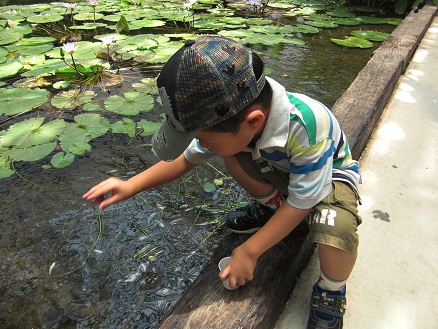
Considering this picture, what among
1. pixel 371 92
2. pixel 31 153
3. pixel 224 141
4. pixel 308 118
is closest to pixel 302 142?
pixel 308 118

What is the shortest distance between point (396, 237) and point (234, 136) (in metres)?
0.70

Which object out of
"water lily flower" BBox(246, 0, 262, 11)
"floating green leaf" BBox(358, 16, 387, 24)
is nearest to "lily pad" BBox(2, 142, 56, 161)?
"water lily flower" BBox(246, 0, 262, 11)

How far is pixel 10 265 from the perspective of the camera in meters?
1.19

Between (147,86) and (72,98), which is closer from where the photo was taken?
(72,98)

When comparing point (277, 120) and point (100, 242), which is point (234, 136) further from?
point (100, 242)

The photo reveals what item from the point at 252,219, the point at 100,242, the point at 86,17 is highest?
the point at 86,17

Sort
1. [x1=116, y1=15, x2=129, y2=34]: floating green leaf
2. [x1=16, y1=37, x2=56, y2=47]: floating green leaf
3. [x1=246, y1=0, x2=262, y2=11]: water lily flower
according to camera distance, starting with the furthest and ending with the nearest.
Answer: [x1=246, y1=0, x2=262, y2=11]: water lily flower
[x1=116, y1=15, x2=129, y2=34]: floating green leaf
[x1=16, y1=37, x2=56, y2=47]: floating green leaf

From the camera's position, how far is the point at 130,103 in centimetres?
204

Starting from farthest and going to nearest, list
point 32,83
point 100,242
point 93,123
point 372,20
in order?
point 372,20
point 32,83
point 93,123
point 100,242

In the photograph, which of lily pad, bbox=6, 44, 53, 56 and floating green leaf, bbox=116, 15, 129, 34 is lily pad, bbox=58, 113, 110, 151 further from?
floating green leaf, bbox=116, 15, 129, 34

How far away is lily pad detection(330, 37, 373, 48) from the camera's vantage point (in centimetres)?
310

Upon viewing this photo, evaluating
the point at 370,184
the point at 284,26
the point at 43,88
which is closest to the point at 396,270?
the point at 370,184

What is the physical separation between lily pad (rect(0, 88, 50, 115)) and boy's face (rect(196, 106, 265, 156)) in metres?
1.65

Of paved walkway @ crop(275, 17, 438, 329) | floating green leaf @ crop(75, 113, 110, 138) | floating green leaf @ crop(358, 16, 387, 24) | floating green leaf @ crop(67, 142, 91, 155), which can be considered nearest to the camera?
paved walkway @ crop(275, 17, 438, 329)
